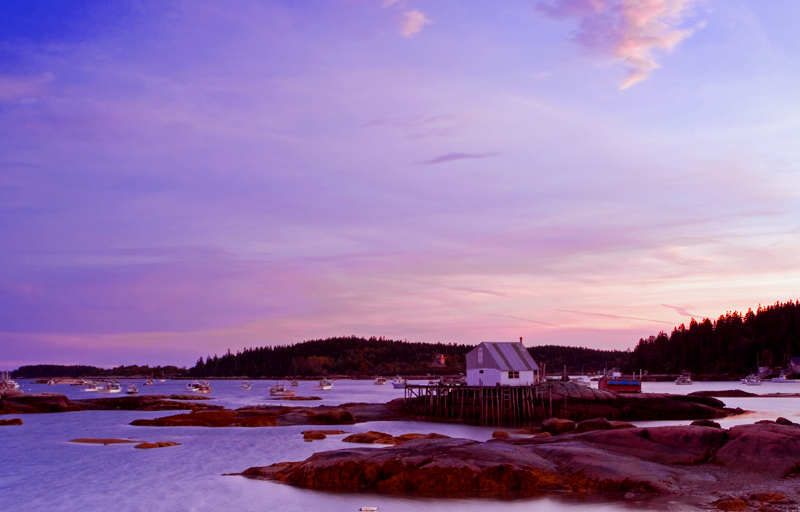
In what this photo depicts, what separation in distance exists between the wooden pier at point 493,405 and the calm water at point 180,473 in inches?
247

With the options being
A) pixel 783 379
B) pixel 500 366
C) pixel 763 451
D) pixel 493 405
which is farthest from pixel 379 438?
pixel 783 379

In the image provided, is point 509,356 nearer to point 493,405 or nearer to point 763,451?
point 493,405

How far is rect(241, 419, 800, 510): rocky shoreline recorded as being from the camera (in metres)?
32.7

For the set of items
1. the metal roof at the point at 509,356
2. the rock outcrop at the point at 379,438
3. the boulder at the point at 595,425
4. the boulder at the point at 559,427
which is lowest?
Result: the rock outcrop at the point at 379,438

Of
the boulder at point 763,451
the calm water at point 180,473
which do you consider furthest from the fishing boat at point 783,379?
the boulder at point 763,451

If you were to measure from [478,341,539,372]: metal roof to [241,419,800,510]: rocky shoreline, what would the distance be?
1555 inches

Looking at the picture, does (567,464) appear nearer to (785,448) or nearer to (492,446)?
(492,446)

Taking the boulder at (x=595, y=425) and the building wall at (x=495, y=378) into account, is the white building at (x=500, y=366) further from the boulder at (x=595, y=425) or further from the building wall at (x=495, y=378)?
the boulder at (x=595, y=425)

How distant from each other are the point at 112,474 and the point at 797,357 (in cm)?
18739

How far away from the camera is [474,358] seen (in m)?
82.6

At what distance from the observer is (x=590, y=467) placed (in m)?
34.4

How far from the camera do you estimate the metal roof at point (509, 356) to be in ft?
261

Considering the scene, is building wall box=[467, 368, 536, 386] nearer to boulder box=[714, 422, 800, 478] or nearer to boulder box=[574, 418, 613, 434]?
boulder box=[574, 418, 613, 434]

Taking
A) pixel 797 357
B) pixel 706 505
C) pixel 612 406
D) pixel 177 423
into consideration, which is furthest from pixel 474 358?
pixel 797 357
